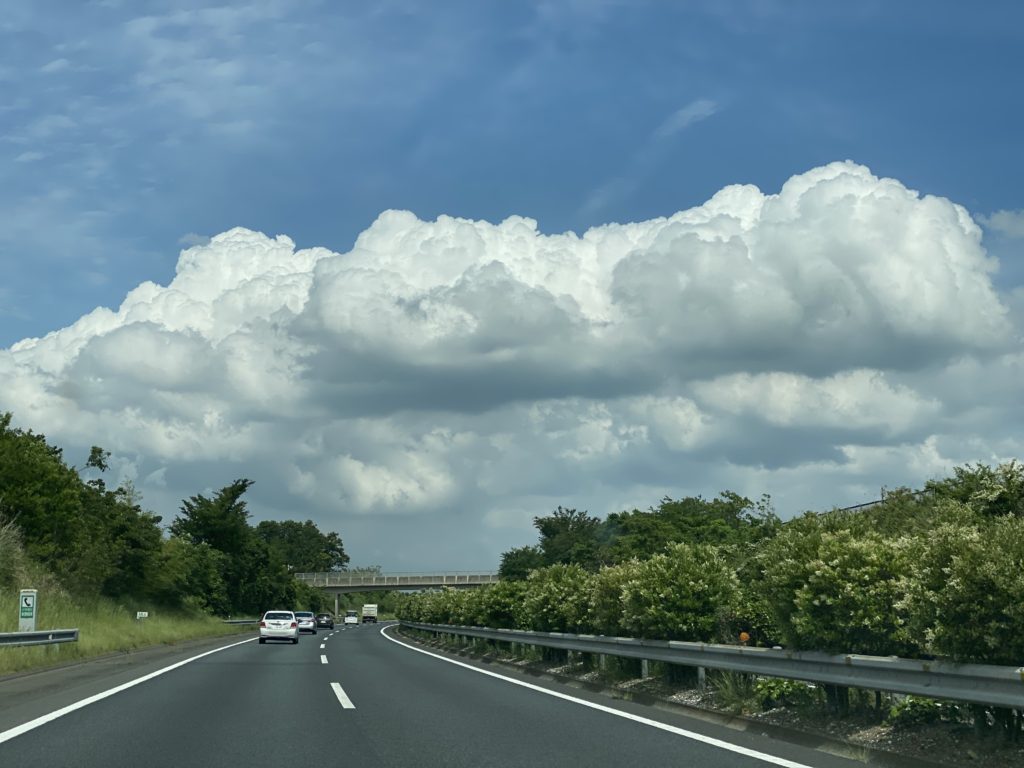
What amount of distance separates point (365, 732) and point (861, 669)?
17.1ft

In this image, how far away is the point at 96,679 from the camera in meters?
19.4

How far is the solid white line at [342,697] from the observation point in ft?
46.4

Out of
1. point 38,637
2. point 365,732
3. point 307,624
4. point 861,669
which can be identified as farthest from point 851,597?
point 307,624

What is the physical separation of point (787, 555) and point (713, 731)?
2.17 metres

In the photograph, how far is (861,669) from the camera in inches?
393

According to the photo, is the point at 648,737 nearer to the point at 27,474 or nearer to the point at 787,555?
the point at 787,555

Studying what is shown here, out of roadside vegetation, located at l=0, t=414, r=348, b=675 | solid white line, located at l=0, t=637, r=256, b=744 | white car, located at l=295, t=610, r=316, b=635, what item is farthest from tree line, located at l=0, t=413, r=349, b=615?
solid white line, located at l=0, t=637, r=256, b=744

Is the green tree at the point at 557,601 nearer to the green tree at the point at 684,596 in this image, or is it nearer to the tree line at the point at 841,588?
the tree line at the point at 841,588

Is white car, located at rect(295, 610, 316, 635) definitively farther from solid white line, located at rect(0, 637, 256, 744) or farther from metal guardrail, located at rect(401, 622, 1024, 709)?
metal guardrail, located at rect(401, 622, 1024, 709)

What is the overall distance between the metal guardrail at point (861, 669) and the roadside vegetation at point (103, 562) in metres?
13.7

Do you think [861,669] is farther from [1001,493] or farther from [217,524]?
[217,524]

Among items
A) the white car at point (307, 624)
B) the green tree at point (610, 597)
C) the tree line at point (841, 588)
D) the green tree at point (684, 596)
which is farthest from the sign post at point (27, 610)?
the white car at point (307, 624)

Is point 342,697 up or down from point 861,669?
down

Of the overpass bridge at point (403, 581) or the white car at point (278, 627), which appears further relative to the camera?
the overpass bridge at point (403, 581)
